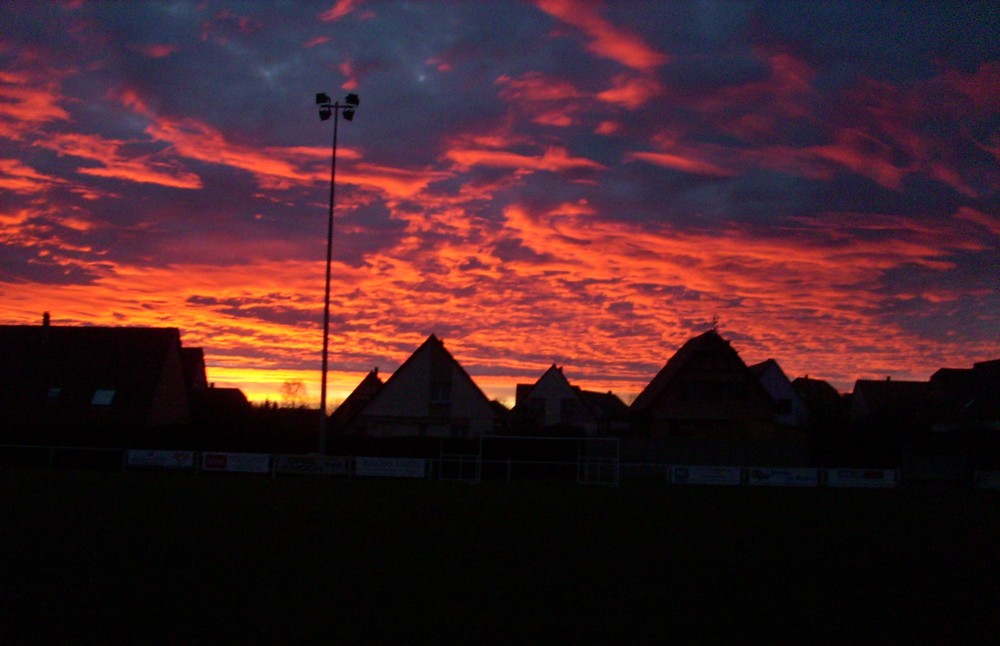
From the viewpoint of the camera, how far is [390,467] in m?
44.9

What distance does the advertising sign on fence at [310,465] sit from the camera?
145 ft

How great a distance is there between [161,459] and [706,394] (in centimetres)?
3294

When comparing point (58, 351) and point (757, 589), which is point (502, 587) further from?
point (58, 351)

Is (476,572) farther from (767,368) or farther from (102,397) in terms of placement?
(767,368)

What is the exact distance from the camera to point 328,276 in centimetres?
4219

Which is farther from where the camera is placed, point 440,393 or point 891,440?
point 440,393

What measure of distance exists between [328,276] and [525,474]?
1461cm

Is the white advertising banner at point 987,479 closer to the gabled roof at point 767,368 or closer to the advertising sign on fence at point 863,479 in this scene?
the advertising sign on fence at point 863,479

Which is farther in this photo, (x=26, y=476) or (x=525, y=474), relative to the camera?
(x=525, y=474)

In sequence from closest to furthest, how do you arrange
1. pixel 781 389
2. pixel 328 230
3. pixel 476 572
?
pixel 476 572 → pixel 328 230 → pixel 781 389

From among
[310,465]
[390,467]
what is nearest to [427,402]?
[390,467]

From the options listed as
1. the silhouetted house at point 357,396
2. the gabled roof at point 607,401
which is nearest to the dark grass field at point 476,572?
the silhouetted house at point 357,396

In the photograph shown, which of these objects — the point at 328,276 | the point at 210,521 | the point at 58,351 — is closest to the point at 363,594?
the point at 210,521

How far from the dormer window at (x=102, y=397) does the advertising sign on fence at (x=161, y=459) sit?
8.90 m
